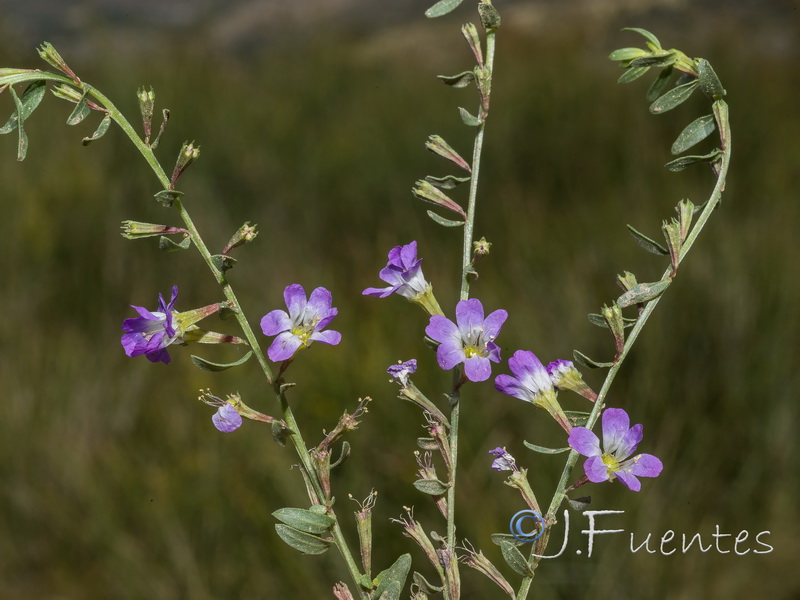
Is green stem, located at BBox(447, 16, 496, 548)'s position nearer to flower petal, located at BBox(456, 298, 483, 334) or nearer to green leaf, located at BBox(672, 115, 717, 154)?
flower petal, located at BBox(456, 298, 483, 334)

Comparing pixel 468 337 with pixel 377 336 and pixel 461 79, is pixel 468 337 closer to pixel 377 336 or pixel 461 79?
pixel 461 79

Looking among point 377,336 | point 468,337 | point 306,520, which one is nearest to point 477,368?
point 468,337

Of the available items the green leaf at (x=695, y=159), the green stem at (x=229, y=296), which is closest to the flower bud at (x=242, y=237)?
the green stem at (x=229, y=296)

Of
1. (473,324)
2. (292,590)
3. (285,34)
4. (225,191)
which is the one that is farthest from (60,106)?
(473,324)

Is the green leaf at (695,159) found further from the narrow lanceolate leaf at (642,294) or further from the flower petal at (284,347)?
the flower petal at (284,347)

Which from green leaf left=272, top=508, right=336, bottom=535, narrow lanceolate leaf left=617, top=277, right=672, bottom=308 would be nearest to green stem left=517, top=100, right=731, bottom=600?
narrow lanceolate leaf left=617, top=277, right=672, bottom=308

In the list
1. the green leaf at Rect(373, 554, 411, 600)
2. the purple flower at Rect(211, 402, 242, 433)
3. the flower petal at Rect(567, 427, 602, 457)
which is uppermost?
the flower petal at Rect(567, 427, 602, 457)
